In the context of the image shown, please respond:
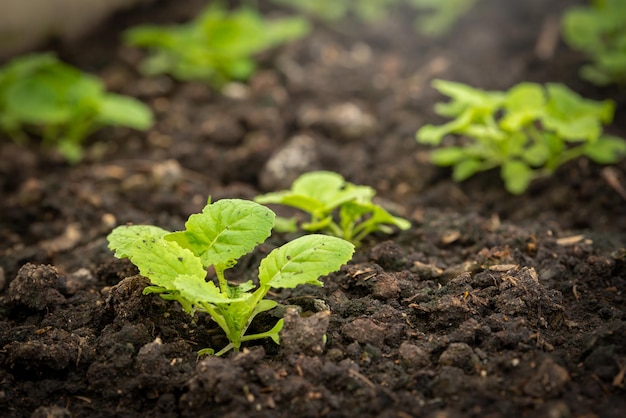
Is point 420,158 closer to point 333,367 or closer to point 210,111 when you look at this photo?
point 210,111

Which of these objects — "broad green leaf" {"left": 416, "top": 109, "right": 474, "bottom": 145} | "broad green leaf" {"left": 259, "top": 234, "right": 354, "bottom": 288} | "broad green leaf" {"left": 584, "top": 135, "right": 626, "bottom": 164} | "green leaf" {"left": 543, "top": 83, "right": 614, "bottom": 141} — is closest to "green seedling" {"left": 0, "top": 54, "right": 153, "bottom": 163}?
"broad green leaf" {"left": 416, "top": 109, "right": 474, "bottom": 145}

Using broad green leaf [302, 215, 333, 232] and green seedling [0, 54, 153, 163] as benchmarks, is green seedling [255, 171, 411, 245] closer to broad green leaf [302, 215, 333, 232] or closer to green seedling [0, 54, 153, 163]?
broad green leaf [302, 215, 333, 232]

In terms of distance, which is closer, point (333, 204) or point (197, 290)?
point (197, 290)

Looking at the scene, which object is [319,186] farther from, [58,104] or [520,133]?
[58,104]

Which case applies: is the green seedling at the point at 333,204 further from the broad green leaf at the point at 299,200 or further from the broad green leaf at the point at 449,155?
the broad green leaf at the point at 449,155

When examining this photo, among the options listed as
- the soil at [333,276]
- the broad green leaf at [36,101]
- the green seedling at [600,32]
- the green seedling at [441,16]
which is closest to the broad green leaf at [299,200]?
the soil at [333,276]

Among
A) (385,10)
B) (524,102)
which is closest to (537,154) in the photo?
(524,102)
